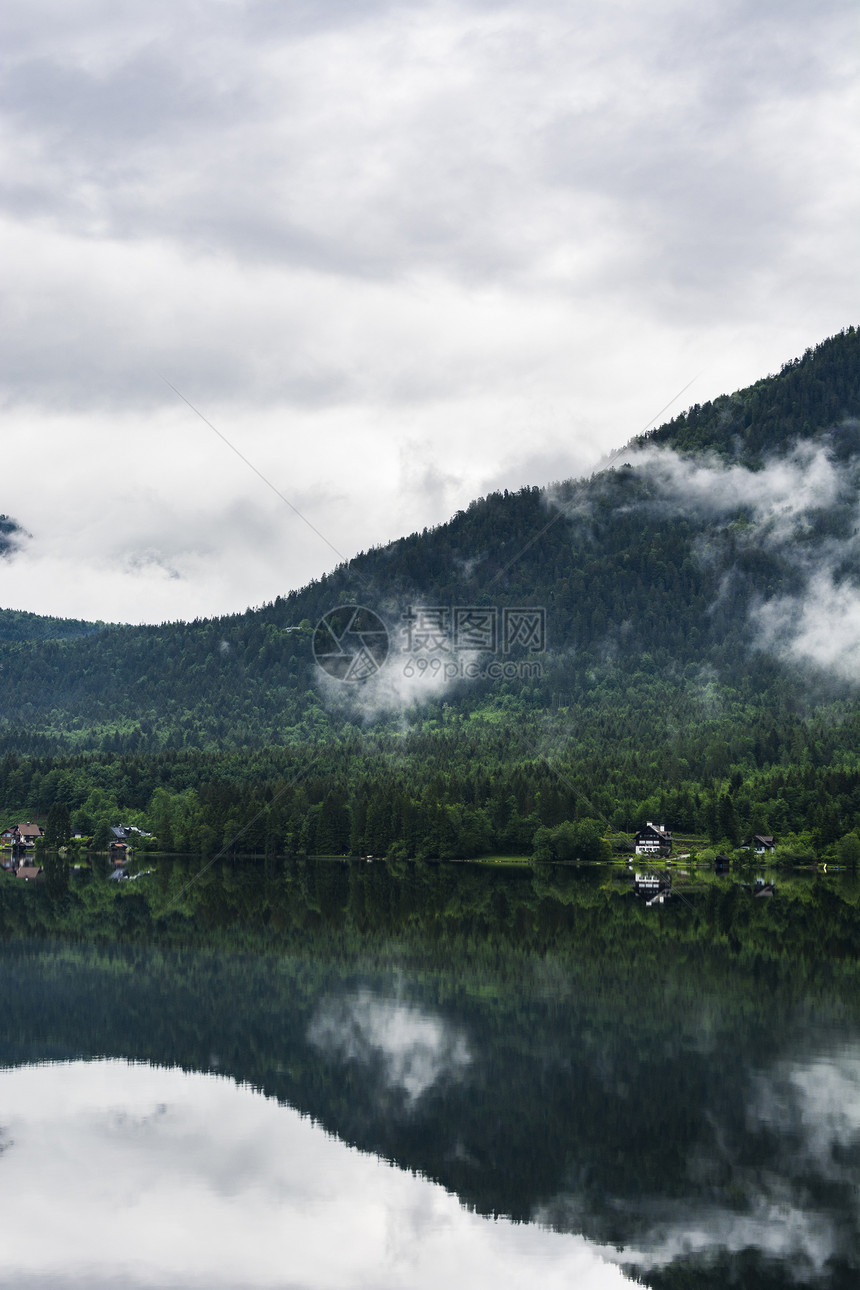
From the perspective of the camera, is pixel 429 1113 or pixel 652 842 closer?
pixel 429 1113

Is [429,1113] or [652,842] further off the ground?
[652,842]

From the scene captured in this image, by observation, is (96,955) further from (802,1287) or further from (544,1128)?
(802,1287)

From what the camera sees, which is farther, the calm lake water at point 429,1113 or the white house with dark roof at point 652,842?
the white house with dark roof at point 652,842

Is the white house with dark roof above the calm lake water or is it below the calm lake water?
above

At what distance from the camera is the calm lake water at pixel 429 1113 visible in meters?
29.4

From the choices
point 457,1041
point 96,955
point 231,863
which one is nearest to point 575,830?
point 231,863

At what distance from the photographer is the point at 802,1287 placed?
26.7m

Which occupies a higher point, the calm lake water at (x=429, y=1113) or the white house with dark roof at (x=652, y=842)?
the white house with dark roof at (x=652, y=842)

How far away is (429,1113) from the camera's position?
3938 centimetres

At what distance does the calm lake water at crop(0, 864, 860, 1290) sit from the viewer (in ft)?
96.3

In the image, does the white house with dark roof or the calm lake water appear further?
the white house with dark roof

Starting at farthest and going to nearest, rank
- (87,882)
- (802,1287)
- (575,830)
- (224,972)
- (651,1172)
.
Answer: (575,830)
(87,882)
(224,972)
(651,1172)
(802,1287)

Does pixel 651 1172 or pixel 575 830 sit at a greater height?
pixel 575 830

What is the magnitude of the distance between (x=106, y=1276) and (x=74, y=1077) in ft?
52.5
